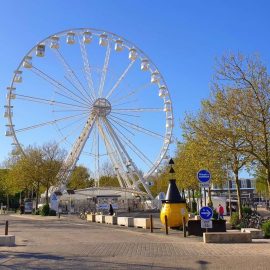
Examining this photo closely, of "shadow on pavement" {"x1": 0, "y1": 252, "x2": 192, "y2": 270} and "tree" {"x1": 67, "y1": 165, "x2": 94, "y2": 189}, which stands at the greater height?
"tree" {"x1": 67, "y1": 165, "x2": 94, "y2": 189}

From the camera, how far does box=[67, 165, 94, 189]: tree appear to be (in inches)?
3500

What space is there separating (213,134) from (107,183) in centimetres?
7628

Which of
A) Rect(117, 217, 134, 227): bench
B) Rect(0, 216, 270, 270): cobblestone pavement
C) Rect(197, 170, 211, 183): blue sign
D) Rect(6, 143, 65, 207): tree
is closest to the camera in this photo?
Rect(0, 216, 270, 270): cobblestone pavement

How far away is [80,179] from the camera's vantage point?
92.6m

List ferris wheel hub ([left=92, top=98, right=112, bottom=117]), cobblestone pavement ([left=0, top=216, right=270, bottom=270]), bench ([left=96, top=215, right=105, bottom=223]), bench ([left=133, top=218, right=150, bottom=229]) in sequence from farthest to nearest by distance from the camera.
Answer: ferris wheel hub ([left=92, top=98, right=112, bottom=117]), bench ([left=96, top=215, right=105, bottom=223]), bench ([left=133, top=218, right=150, bottom=229]), cobblestone pavement ([left=0, top=216, right=270, bottom=270])

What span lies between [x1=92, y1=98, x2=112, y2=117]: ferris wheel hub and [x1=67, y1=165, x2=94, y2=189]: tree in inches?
1412

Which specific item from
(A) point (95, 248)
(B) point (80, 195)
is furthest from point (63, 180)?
(A) point (95, 248)

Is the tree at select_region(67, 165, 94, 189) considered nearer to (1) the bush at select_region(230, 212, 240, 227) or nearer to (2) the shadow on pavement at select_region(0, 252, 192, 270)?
(1) the bush at select_region(230, 212, 240, 227)

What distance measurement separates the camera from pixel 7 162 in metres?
86.7

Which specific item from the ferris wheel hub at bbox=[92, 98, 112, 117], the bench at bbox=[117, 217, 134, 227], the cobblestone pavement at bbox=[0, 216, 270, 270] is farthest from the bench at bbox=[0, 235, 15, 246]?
the ferris wheel hub at bbox=[92, 98, 112, 117]

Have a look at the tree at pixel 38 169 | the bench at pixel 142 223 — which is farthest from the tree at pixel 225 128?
the tree at pixel 38 169

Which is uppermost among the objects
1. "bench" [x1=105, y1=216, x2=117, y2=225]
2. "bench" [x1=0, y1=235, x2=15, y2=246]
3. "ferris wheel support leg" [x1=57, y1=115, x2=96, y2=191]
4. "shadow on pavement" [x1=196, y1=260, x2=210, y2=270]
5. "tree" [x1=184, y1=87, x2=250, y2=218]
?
"ferris wheel support leg" [x1=57, y1=115, x2=96, y2=191]

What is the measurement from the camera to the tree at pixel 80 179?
88900mm

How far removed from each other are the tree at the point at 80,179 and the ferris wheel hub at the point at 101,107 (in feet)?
118
